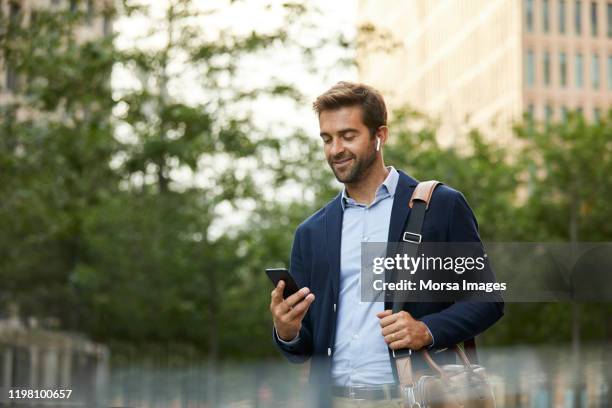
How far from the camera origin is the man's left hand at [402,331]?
9.71 feet

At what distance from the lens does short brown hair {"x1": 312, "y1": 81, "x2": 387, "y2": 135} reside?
3283mm

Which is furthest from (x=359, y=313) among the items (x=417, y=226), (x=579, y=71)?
(x=579, y=71)

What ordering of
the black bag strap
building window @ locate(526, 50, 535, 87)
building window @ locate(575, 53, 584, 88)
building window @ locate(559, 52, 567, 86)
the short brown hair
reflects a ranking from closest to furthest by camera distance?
the black bag strap
the short brown hair
building window @ locate(526, 50, 535, 87)
building window @ locate(559, 52, 567, 86)
building window @ locate(575, 53, 584, 88)

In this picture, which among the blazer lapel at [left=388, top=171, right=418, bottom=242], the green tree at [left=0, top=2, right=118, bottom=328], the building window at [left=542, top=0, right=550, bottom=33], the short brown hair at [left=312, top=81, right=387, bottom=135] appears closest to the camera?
the blazer lapel at [left=388, top=171, right=418, bottom=242]

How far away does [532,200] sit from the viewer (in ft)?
105

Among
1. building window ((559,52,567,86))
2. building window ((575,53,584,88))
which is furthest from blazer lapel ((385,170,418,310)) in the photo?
building window ((575,53,584,88))

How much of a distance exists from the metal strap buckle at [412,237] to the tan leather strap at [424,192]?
10cm

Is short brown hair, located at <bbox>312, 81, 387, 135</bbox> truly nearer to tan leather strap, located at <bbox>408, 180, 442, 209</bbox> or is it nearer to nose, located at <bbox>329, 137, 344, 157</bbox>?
nose, located at <bbox>329, 137, 344, 157</bbox>

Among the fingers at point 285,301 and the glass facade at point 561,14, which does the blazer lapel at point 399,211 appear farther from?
the glass facade at point 561,14

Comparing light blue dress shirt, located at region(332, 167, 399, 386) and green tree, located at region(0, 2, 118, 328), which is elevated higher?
green tree, located at region(0, 2, 118, 328)

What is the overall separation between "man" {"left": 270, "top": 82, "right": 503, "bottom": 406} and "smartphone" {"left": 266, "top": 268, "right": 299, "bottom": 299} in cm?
4

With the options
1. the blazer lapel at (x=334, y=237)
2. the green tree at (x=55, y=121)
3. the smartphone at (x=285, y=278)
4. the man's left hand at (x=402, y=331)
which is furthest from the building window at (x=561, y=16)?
the man's left hand at (x=402, y=331)

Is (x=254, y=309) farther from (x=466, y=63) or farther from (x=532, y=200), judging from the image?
(x=466, y=63)

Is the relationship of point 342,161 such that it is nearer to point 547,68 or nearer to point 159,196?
point 159,196
